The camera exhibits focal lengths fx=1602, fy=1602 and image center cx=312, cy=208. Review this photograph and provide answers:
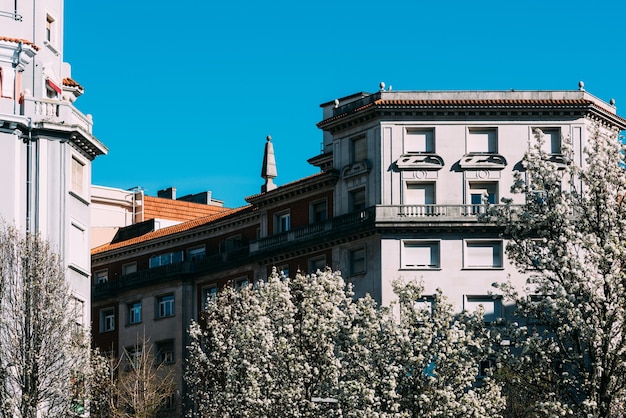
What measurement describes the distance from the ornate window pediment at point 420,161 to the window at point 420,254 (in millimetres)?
4622

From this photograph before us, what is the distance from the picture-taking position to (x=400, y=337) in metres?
60.0

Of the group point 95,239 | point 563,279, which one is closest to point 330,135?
point 95,239

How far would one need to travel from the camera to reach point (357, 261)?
9600 centimetres

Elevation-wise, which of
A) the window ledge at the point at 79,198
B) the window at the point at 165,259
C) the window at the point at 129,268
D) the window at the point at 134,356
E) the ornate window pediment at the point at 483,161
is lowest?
the window at the point at 134,356

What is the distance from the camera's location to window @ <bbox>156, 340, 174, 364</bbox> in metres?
107

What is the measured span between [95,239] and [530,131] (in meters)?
40.7

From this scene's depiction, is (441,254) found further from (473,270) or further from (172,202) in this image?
(172,202)

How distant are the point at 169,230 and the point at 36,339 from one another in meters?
51.5

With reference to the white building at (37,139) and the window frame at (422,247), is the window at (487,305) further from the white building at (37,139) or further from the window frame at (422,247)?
the white building at (37,139)

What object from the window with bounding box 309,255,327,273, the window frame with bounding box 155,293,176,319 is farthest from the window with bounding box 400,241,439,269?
the window frame with bounding box 155,293,176,319

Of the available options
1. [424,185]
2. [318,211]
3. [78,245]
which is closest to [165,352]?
[318,211]

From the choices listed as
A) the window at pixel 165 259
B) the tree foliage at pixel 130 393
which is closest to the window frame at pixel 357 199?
the tree foliage at pixel 130 393

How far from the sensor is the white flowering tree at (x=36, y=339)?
209ft

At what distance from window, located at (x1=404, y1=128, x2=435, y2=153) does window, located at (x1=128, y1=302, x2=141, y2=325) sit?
2612 centimetres
